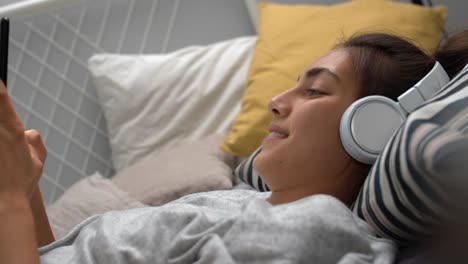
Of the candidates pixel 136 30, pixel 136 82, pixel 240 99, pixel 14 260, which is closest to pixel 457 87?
pixel 14 260

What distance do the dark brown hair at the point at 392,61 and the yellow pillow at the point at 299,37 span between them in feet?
1.46

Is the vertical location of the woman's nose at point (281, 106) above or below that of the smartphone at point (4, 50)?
above

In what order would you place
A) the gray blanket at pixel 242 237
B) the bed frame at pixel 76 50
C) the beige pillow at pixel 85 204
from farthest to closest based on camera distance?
the bed frame at pixel 76 50, the beige pillow at pixel 85 204, the gray blanket at pixel 242 237

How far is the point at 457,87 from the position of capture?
88 centimetres

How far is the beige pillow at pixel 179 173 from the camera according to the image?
1.54 metres

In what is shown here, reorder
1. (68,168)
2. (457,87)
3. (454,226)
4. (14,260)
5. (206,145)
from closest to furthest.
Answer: (454,226)
(14,260)
(457,87)
(206,145)
(68,168)

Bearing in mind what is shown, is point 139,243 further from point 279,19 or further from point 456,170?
point 279,19

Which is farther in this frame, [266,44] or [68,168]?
[68,168]

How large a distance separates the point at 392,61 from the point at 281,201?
1.05 ft

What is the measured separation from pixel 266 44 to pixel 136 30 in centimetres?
54

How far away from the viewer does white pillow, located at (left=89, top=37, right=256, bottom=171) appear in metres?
1.90

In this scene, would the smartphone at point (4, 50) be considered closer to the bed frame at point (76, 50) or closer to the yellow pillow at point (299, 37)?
the bed frame at point (76, 50)

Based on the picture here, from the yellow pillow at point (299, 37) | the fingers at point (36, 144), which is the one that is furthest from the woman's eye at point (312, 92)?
the yellow pillow at point (299, 37)

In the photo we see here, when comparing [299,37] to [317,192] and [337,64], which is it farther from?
[317,192]
